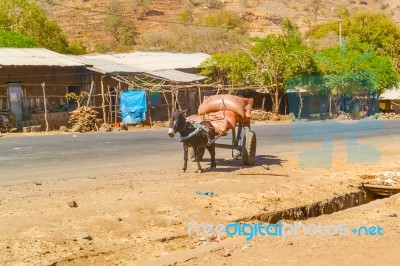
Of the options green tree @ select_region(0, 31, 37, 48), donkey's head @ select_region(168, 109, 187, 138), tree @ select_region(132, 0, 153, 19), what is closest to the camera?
donkey's head @ select_region(168, 109, 187, 138)

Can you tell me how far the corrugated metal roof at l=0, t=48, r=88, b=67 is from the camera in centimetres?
3231

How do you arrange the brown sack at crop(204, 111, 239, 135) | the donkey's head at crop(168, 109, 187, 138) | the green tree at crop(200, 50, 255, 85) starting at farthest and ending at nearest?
the green tree at crop(200, 50, 255, 85) → the brown sack at crop(204, 111, 239, 135) → the donkey's head at crop(168, 109, 187, 138)

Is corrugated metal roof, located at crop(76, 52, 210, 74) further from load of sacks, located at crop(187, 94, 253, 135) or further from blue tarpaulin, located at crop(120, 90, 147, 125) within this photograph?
load of sacks, located at crop(187, 94, 253, 135)

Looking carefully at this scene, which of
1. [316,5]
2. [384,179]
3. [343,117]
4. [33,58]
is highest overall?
[316,5]

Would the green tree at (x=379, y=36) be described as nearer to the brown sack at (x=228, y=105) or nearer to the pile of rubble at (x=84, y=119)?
the pile of rubble at (x=84, y=119)

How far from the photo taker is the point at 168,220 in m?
9.98

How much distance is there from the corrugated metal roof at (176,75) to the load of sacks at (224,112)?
73.3 ft

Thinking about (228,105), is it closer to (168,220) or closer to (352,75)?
(168,220)

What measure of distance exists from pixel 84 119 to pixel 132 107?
4276 mm

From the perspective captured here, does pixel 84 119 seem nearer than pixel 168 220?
No

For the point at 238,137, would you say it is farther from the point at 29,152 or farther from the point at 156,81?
the point at 156,81

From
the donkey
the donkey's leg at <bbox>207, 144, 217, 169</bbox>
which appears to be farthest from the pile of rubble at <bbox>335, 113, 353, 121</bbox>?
the donkey

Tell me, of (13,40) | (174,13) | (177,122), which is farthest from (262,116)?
(174,13)

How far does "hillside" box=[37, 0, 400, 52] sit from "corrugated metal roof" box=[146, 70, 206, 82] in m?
45.2
